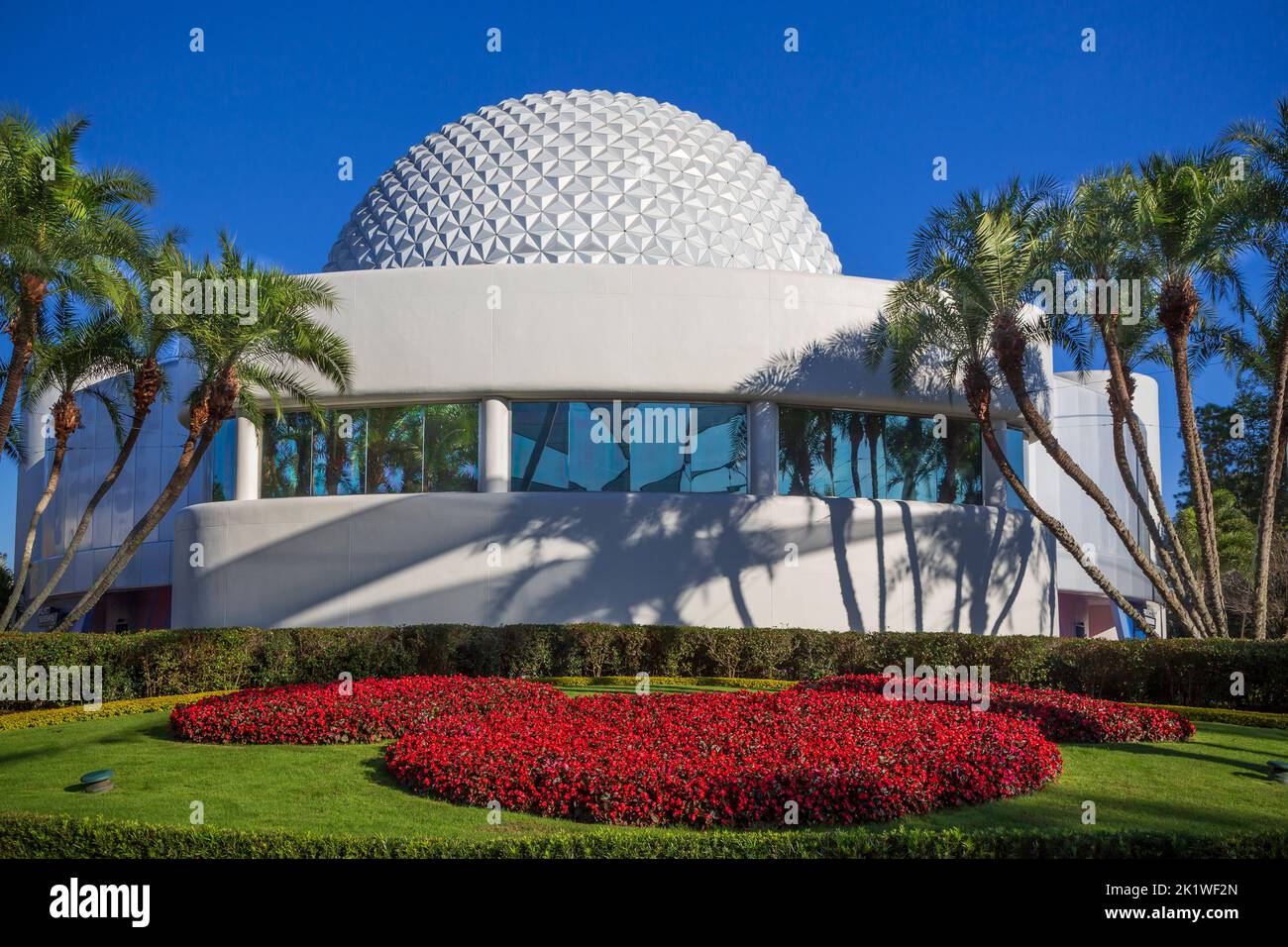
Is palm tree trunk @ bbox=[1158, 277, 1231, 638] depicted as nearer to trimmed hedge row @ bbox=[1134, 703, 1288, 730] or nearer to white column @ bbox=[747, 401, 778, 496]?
trimmed hedge row @ bbox=[1134, 703, 1288, 730]

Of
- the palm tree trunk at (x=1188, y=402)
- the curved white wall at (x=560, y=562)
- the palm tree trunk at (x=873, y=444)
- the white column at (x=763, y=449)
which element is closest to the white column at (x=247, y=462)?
the curved white wall at (x=560, y=562)

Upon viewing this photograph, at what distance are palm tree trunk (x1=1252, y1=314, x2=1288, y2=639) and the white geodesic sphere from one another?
11.4 m

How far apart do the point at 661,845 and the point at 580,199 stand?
20994 mm

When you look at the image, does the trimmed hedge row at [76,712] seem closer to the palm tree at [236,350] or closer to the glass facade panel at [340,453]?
the palm tree at [236,350]

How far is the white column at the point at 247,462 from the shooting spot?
76.8 feet

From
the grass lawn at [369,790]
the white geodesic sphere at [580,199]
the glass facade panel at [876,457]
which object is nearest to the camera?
the grass lawn at [369,790]

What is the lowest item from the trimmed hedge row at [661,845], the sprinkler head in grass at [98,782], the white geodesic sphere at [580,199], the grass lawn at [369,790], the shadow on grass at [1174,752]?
the shadow on grass at [1174,752]

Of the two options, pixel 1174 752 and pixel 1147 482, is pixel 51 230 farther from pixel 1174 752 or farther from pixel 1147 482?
pixel 1147 482

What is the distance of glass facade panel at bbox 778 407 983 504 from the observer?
23.2m

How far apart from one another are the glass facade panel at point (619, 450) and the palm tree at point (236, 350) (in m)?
4.15

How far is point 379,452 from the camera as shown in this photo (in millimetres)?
22859
